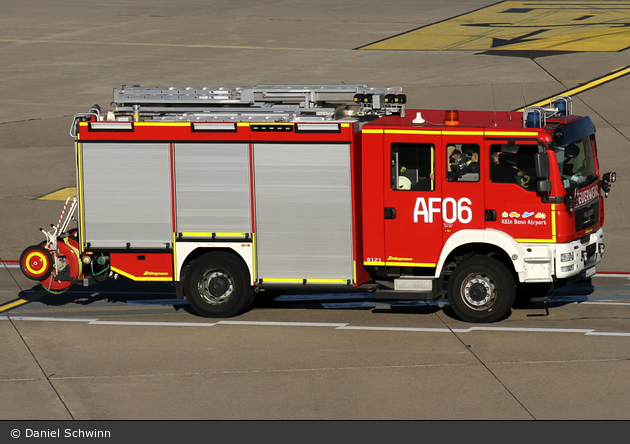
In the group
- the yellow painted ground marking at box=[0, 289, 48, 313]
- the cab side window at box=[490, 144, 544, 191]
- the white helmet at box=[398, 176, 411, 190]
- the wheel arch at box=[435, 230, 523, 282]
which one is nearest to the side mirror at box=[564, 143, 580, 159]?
the cab side window at box=[490, 144, 544, 191]

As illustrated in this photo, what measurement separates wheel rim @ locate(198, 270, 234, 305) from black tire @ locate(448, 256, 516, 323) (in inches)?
128

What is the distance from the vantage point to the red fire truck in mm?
13758

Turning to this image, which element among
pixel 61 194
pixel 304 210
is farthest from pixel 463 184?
pixel 61 194

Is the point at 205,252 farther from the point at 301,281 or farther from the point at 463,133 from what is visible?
the point at 463,133

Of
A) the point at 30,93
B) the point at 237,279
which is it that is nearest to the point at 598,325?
the point at 237,279

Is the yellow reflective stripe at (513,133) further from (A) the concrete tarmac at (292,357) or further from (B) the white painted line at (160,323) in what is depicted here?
(B) the white painted line at (160,323)

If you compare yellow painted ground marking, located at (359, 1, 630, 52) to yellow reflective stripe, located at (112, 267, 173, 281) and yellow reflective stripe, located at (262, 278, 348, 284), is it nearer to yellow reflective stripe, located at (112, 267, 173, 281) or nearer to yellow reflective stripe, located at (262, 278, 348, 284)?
yellow reflective stripe, located at (262, 278, 348, 284)

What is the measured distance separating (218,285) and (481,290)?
3.83m

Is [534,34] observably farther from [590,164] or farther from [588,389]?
[588,389]

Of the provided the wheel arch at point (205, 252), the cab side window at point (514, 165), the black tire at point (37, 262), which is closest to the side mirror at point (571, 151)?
the cab side window at point (514, 165)

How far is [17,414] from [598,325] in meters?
7.95

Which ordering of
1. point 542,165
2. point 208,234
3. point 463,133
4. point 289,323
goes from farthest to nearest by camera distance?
point 289,323 → point 208,234 → point 463,133 → point 542,165

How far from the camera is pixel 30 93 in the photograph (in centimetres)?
3491

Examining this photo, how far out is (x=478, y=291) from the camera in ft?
46.2
